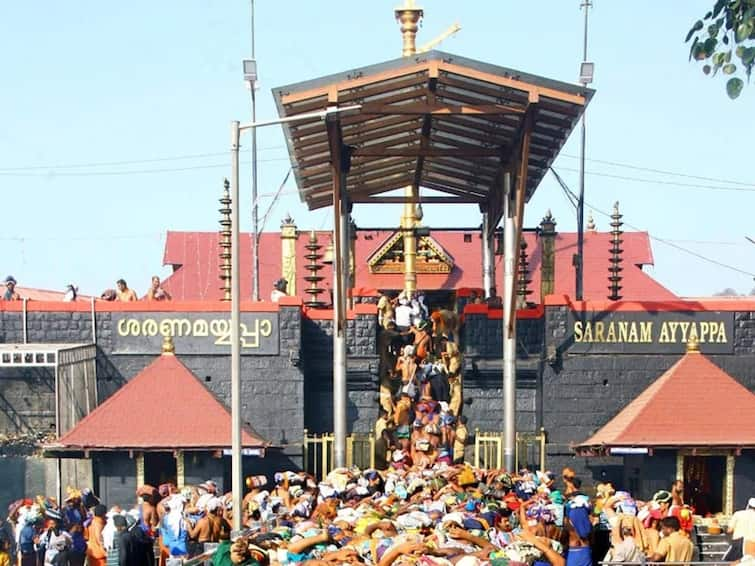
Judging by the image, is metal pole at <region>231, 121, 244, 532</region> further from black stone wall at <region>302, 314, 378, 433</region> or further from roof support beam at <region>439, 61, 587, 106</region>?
black stone wall at <region>302, 314, 378, 433</region>

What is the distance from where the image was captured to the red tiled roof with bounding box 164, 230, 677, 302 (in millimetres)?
58188

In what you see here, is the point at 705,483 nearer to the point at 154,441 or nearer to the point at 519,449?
Result: the point at 519,449

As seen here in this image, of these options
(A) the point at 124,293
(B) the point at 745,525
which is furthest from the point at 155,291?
(B) the point at 745,525

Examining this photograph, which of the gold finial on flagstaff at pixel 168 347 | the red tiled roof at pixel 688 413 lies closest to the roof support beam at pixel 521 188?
the red tiled roof at pixel 688 413

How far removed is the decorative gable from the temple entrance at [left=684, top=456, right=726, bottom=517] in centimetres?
1989

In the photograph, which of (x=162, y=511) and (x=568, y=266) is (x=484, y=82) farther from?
(x=568, y=266)

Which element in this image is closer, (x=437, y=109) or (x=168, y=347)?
(x=437, y=109)

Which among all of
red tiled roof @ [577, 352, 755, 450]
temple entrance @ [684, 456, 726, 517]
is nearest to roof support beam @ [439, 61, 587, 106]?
red tiled roof @ [577, 352, 755, 450]

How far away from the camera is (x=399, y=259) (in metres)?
53.1

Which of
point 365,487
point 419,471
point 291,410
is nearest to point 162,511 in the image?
point 365,487

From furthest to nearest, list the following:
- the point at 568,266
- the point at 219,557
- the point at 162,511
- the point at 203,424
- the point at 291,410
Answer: the point at 568,266
the point at 291,410
the point at 203,424
the point at 162,511
the point at 219,557

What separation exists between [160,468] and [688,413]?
1021 cm

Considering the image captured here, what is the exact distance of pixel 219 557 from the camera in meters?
16.9

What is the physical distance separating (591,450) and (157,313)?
940 centimetres
